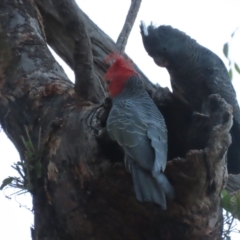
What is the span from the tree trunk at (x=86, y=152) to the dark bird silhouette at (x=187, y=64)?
2.50ft

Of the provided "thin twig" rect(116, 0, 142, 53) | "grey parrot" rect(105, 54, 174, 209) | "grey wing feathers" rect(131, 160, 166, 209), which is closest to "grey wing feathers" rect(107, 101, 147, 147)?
"grey parrot" rect(105, 54, 174, 209)

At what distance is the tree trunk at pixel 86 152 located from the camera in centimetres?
157

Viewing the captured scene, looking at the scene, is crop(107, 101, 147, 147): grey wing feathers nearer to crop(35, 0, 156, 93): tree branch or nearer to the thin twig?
the thin twig

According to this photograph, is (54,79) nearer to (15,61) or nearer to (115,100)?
(15,61)

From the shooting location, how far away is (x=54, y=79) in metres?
2.06

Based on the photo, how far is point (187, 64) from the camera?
2814 millimetres

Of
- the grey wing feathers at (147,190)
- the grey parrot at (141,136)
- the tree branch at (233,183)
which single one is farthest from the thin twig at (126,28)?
the grey wing feathers at (147,190)

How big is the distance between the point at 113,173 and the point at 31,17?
1.00 metres

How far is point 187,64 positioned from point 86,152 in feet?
4.22

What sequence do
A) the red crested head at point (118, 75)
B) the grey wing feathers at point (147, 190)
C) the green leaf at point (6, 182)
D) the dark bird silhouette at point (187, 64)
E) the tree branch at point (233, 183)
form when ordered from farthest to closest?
the dark bird silhouette at point (187, 64) < the tree branch at point (233, 183) < the red crested head at point (118, 75) < the green leaf at point (6, 182) < the grey wing feathers at point (147, 190)

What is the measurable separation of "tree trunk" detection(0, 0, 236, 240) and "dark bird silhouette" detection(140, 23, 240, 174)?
30.0 inches

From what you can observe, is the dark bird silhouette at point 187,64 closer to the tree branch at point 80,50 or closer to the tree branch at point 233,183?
the tree branch at point 233,183

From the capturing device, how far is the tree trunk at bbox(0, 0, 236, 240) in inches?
61.7

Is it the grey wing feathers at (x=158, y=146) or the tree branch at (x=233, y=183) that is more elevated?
the grey wing feathers at (x=158, y=146)
